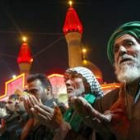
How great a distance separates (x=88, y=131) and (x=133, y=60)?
621 mm

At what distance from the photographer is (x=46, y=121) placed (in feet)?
8.93

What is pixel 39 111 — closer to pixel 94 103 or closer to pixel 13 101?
pixel 94 103

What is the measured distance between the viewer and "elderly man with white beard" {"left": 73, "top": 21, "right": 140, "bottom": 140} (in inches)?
81.0

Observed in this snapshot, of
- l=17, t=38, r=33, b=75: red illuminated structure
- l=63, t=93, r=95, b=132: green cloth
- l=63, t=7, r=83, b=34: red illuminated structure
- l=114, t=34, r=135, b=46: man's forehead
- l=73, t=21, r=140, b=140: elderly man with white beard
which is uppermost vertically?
l=63, t=7, r=83, b=34: red illuminated structure

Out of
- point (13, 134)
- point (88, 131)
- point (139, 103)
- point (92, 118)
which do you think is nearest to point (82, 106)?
point (92, 118)

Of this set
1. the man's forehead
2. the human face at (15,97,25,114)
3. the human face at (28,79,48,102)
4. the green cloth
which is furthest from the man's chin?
the human face at (15,97,25,114)

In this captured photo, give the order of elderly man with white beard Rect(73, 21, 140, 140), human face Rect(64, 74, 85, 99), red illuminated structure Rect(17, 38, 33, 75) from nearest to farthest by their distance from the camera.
Answer: 1. elderly man with white beard Rect(73, 21, 140, 140)
2. human face Rect(64, 74, 85, 99)
3. red illuminated structure Rect(17, 38, 33, 75)

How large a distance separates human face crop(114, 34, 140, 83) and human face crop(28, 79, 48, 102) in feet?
4.60

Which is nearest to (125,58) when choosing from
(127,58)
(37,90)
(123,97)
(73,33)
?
(127,58)

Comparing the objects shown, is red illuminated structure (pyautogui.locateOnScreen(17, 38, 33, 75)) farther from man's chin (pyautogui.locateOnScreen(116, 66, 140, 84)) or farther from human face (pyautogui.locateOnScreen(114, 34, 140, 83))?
man's chin (pyautogui.locateOnScreen(116, 66, 140, 84))

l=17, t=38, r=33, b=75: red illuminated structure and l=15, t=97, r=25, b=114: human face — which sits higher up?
l=17, t=38, r=33, b=75: red illuminated structure

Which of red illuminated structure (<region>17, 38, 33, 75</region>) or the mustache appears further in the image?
red illuminated structure (<region>17, 38, 33, 75</region>)

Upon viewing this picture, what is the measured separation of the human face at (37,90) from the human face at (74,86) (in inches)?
21.1

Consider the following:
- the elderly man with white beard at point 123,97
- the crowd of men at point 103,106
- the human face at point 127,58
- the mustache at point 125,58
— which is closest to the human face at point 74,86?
the crowd of men at point 103,106
